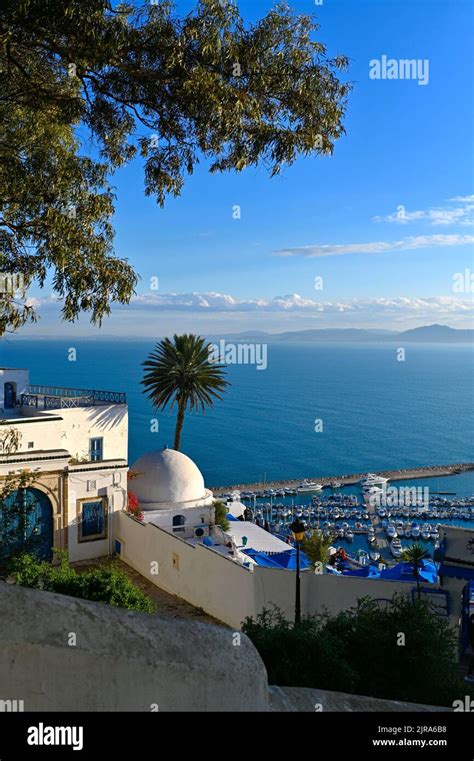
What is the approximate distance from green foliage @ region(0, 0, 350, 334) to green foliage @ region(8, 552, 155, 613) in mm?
5309

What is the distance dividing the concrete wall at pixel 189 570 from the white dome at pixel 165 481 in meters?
3.83

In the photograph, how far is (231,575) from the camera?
1647cm

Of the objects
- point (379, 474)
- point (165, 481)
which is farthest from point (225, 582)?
point (379, 474)

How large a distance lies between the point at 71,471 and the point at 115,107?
12.1 metres

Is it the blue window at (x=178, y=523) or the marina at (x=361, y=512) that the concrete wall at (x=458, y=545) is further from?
the marina at (x=361, y=512)

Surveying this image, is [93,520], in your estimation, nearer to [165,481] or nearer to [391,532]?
[165,481]

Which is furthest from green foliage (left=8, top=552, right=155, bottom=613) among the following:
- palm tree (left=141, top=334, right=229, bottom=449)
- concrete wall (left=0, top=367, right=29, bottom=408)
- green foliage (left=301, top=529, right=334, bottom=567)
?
palm tree (left=141, top=334, right=229, bottom=449)

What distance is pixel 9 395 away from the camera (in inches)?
1045

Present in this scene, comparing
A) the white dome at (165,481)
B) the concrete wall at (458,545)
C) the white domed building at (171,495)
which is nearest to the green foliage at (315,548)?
the white domed building at (171,495)


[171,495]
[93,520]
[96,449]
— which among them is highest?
[96,449]

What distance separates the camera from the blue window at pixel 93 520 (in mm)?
20219

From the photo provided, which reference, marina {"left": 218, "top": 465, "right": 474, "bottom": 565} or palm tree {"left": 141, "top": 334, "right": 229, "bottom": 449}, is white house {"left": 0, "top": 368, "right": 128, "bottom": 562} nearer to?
palm tree {"left": 141, "top": 334, "right": 229, "bottom": 449}

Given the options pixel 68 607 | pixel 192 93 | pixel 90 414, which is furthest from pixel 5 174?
pixel 90 414
